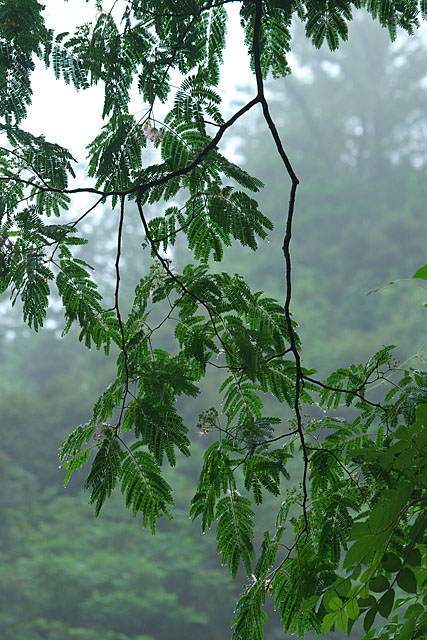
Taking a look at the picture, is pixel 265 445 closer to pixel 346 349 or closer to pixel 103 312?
pixel 103 312

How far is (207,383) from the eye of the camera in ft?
41.5

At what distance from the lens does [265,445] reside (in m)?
1.12

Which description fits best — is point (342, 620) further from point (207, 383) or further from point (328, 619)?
point (207, 383)

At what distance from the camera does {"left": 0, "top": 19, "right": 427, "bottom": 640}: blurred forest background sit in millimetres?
9195

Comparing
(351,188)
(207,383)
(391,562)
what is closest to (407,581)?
(391,562)

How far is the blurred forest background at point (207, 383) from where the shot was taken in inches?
362

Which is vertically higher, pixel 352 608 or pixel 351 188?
pixel 351 188

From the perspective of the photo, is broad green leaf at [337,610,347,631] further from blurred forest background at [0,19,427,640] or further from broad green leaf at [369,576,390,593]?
blurred forest background at [0,19,427,640]

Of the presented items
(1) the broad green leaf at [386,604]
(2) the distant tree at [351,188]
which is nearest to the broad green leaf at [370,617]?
(1) the broad green leaf at [386,604]

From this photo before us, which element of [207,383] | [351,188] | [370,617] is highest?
[351,188]

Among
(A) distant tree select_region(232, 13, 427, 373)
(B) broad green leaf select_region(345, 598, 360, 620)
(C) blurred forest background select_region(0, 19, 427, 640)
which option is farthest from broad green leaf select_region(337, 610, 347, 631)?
(A) distant tree select_region(232, 13, 427, 373)

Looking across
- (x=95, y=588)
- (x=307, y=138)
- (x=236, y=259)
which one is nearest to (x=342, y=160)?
(x=307, y=138)

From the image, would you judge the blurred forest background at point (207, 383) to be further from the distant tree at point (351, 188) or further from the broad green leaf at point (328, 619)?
the broad green leaf at point (328, 619)

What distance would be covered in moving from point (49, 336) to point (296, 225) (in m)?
6.81
